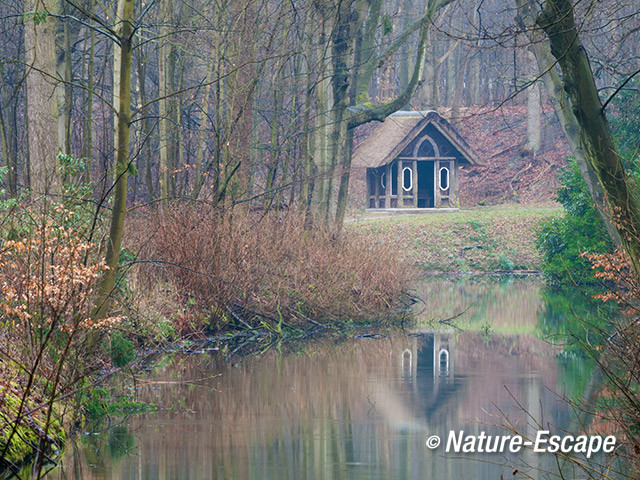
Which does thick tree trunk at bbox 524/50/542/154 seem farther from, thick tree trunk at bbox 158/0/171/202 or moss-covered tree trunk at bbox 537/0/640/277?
moss-covered tree trunk at bbox 537/0/640/277

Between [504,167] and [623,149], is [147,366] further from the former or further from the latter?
[504,167]

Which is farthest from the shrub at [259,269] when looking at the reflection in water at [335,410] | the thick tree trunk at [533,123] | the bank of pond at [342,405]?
the thick tree trunk at [533,123]

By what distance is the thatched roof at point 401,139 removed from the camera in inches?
1724

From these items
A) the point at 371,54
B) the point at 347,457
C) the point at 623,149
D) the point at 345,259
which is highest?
the point at 371,54

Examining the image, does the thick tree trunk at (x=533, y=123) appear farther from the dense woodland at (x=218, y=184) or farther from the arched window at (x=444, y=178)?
the dense woodland at (x=218, y=184)

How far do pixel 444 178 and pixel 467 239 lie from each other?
952cm

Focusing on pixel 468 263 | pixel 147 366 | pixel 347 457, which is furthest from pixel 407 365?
pixel 468 263

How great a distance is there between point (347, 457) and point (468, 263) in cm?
2774

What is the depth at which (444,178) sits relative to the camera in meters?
46.3

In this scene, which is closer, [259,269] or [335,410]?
[335,410]

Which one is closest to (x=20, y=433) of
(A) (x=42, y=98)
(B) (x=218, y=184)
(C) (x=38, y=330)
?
(C) (x=38, y=330)

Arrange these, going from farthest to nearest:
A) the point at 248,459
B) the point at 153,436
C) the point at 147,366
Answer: the point at 147,366 → the point at 153,436 → the point at 248,459

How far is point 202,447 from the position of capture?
895 cm

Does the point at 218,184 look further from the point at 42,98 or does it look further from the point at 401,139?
the point at 401,139
